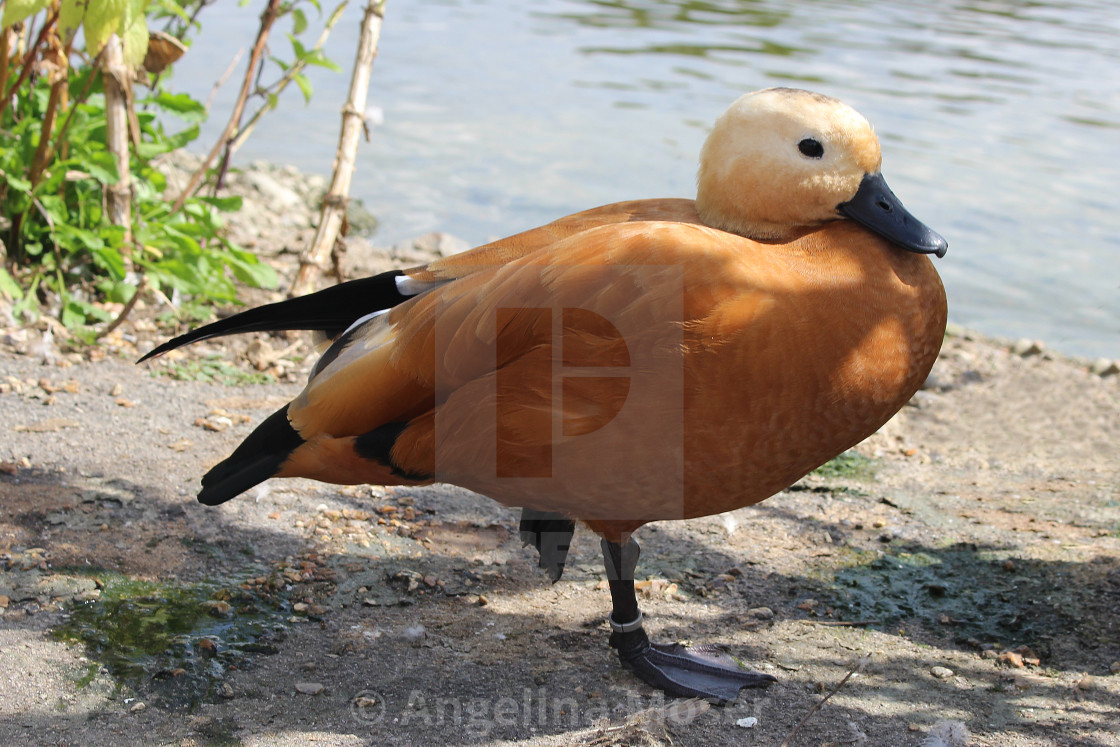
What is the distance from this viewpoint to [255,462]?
2.78 metres

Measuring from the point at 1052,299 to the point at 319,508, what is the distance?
557 cm

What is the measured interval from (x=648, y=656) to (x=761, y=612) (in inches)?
19.5

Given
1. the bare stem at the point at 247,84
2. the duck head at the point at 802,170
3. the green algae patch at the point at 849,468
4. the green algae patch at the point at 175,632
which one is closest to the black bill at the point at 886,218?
the duck head at the point at 802,170

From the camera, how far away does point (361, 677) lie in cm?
274

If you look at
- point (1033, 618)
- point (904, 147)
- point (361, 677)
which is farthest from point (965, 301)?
point (361, 677)

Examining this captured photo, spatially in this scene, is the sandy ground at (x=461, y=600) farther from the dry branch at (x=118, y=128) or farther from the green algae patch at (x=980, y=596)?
the dry branch at (x=118, y=128)

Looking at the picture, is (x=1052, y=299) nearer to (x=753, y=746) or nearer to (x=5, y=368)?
(x=753, y=746)

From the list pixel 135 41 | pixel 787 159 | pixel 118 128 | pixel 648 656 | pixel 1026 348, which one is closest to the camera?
pixel 787 159

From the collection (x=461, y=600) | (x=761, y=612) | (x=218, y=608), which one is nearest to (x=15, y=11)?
(x=218, y=608)

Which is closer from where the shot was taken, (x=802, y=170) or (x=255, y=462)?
(x=802, y=170)

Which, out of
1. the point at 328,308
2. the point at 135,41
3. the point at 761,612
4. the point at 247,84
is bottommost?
the point at 761,612

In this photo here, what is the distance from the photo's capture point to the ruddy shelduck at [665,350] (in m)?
2.34

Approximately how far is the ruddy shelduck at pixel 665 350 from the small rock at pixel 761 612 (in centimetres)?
43

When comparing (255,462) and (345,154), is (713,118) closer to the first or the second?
(345,154)
